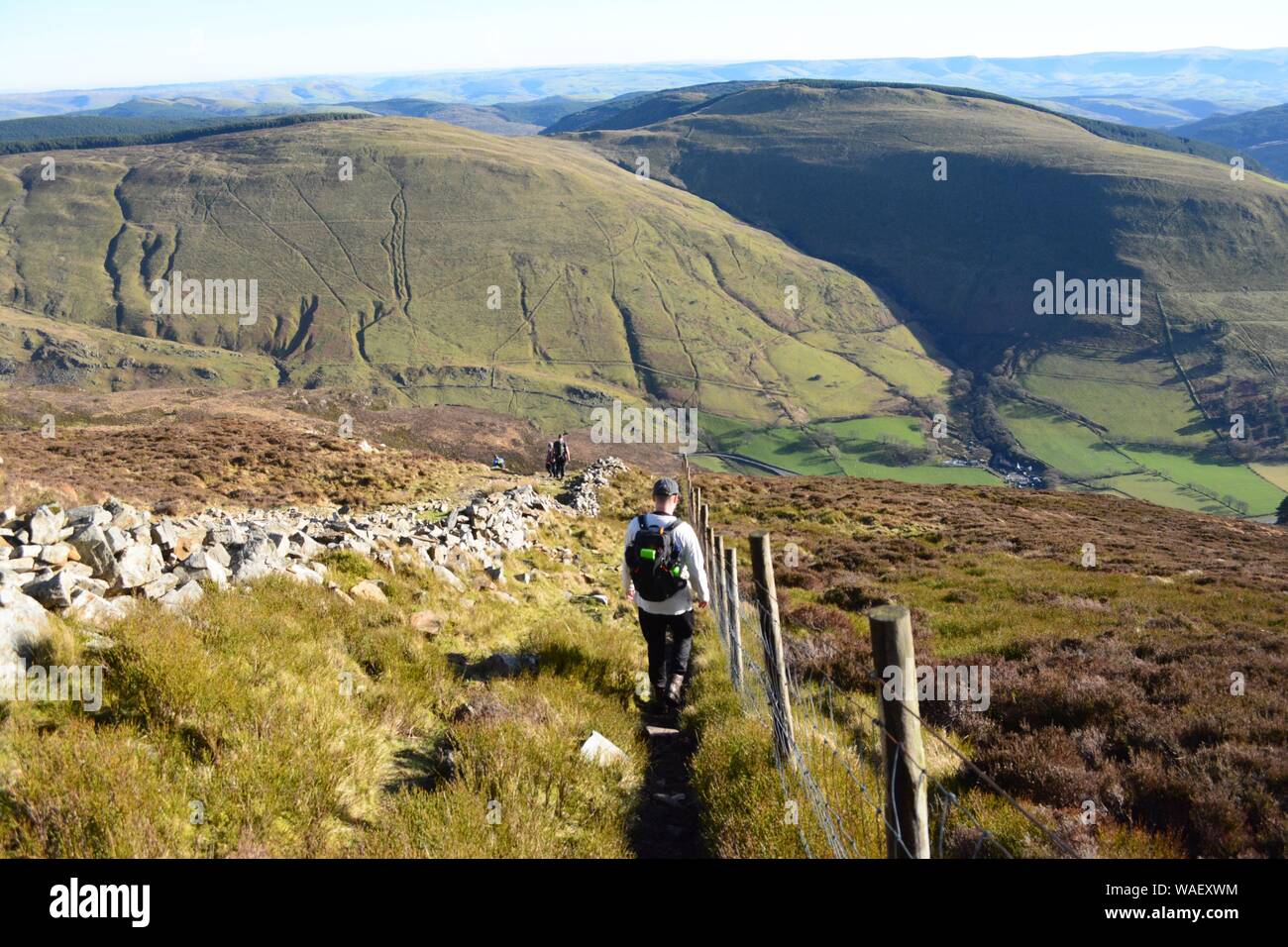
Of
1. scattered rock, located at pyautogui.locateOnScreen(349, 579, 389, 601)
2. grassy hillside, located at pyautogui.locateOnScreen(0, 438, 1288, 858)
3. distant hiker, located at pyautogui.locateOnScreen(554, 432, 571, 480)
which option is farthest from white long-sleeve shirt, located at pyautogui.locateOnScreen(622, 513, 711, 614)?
distant hiker, located at pyautogui.locateOnScreen(554, 432, 571, 480)

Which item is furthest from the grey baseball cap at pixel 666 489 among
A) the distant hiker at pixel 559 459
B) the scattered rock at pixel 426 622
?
the distant hiker at pixel 559 459

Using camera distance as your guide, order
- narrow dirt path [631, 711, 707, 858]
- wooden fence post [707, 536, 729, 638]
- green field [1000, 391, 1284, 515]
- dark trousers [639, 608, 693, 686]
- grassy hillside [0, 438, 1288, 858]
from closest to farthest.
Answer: grassy hillside [0, 438, 1288, 858], narrow dirt path [631, 711, 707, 858], dark trousers [639, 608, 693, 686], wooden fence post [707, 536, 729, 638], green field [1000, 391, 1284, 515]

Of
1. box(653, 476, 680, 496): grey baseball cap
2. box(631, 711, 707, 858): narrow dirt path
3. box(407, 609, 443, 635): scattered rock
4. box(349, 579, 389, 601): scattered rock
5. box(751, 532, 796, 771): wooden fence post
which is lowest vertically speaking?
box(631, 711, 707, 858): narrow dirt path

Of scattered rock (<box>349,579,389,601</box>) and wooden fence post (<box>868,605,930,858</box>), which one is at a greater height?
wooden fence post (<box>868,605,930,858</box>)

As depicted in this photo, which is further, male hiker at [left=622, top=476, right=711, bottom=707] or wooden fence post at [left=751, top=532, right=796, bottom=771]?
male hiker at [left=622, top=476, right=711, bottom=707]

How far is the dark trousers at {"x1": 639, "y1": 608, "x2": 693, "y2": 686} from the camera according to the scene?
804 centimetres

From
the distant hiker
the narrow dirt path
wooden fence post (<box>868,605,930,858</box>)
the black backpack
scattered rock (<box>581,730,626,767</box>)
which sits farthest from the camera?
the distant hiker

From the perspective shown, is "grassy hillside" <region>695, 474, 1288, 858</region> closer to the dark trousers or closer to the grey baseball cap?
the dark trousers

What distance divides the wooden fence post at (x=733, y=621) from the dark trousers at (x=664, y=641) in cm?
51

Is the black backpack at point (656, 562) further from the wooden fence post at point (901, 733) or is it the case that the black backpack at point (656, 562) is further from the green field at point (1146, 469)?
the green field at point (1146, 469)

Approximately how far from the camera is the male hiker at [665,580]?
303 inches

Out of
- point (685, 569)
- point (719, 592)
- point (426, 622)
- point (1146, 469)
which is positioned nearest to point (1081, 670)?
point (719, 592)
